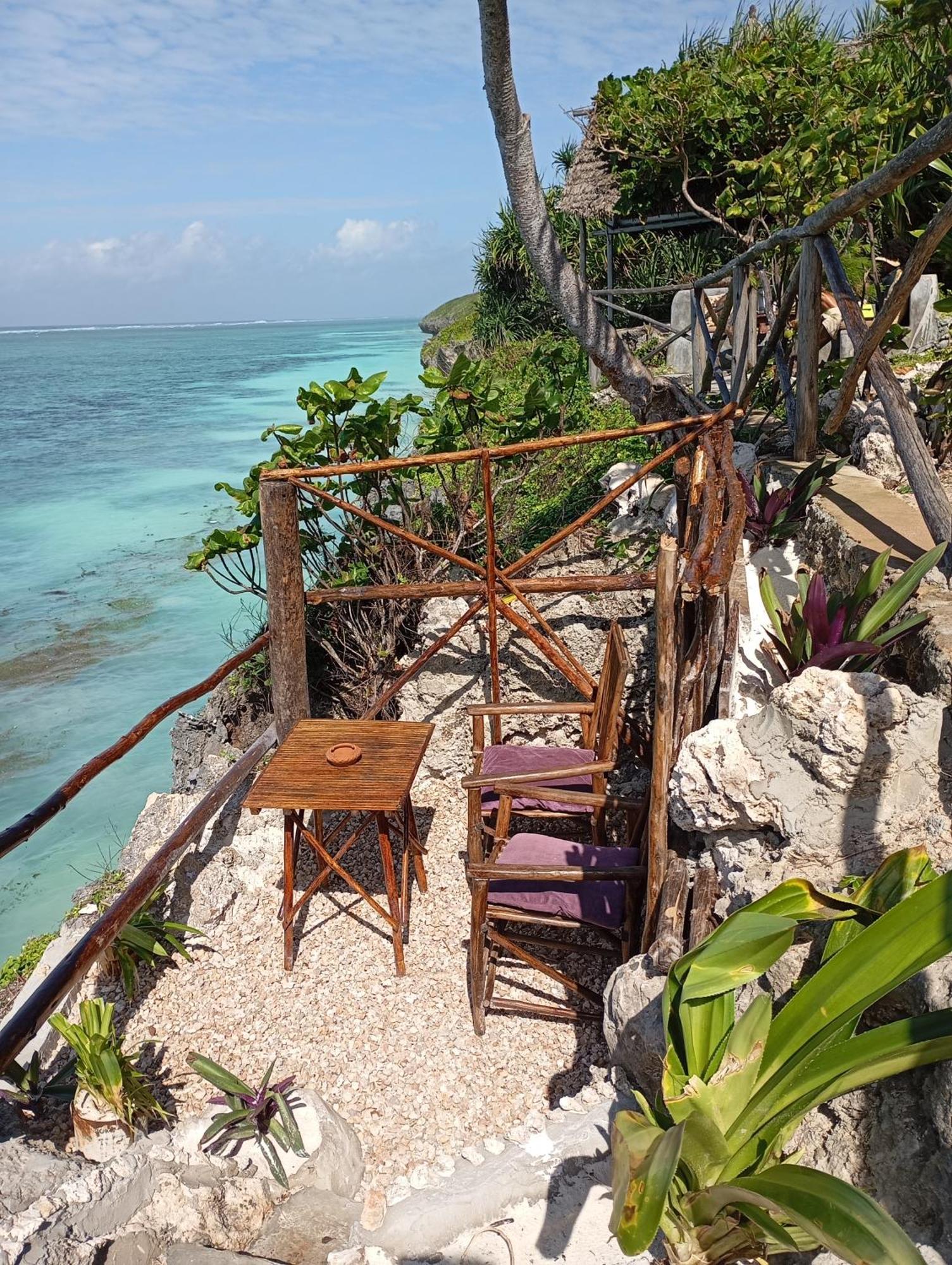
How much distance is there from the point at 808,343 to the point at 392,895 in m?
3.18

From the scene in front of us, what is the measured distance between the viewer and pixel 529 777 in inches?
120

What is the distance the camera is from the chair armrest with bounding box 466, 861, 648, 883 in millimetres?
2785

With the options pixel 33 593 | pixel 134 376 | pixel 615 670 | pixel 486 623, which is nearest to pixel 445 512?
pixel 486 623

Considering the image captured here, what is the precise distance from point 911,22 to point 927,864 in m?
3.62

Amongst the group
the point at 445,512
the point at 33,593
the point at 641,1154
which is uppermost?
the point at 445,512

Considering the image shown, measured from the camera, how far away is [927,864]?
201 cm

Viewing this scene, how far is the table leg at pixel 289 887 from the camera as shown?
3357 mm

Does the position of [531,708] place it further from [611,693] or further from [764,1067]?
[764,1067]

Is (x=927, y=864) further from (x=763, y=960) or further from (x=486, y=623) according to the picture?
(x=486, y=623)

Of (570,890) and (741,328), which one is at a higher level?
(741,328)

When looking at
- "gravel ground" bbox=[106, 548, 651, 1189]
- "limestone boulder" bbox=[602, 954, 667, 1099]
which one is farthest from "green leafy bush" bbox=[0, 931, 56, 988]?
"limestone boulder" bbox=[602, 954, 667, 1099]

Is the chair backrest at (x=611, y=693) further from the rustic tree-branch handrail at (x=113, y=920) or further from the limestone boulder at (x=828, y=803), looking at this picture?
the rustic tree-branch handrail at (x=113, y=920)

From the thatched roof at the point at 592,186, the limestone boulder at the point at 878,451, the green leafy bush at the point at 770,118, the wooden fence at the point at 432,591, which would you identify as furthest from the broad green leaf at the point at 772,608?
the thatched roof at the point at 592,186

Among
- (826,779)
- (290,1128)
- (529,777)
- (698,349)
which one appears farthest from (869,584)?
(698,349)
